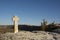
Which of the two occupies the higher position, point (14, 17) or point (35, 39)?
point (14, 17)

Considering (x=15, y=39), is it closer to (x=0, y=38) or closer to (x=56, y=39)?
(x=0, y=38)

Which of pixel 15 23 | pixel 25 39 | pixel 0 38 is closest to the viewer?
pixel 25 39

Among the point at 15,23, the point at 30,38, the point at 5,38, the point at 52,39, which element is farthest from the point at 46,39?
the point at 15,23

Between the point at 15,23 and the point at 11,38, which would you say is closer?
the point at 11,38

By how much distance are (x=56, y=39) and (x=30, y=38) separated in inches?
27.9

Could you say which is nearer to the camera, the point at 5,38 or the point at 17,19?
the point at 5,38

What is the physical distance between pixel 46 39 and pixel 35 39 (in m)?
0.29

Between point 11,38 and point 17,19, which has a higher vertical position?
point 17,19

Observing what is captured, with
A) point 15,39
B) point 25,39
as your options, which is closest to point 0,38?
point 15,39

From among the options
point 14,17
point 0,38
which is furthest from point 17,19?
point 0,38

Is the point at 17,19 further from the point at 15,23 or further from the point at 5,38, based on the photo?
the point at 5,38

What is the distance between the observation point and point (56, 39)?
3797mm

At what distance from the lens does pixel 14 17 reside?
323 inches

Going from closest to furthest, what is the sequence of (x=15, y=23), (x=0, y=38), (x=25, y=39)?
(x=25, y=39) < (x=0, y=38) < (x=15, y=23)
